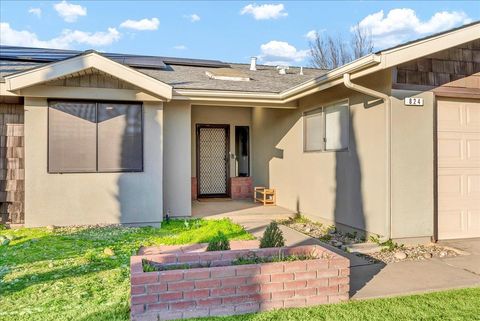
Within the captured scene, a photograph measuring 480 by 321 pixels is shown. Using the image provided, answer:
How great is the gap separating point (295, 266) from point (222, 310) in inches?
30.0

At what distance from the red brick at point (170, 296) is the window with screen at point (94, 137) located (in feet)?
15.3

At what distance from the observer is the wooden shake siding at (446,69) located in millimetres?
5941

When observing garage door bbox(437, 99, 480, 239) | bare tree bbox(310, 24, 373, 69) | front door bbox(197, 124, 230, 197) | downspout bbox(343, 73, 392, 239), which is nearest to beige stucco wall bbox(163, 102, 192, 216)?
front door bbox(197, 124, 230, 197)

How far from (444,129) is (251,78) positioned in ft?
16.5

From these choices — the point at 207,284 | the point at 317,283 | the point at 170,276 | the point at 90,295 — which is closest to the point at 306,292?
the point at 317,283

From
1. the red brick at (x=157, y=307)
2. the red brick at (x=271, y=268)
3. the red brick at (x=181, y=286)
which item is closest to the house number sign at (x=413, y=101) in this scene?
the red brick at (x=271, y=268)

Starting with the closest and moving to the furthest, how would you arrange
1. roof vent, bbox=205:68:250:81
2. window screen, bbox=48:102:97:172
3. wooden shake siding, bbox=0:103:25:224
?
window screen, bbox=48:102:97:172
wooden shake siding, bbox=0:103:25:224
roof vent, bbox=205:68:250:81

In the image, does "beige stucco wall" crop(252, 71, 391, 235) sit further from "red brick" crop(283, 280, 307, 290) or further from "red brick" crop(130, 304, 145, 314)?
"red brick" crop(130, 304, 145, 314)

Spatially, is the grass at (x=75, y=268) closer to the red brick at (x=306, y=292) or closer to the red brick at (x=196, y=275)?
the red brick at (x=196, y=275)

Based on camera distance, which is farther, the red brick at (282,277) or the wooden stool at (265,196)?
the wooden stool at (265,196)

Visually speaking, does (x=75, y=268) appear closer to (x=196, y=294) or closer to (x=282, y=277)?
(x=196, y=294)

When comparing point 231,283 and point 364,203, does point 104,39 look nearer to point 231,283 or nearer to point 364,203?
point 364,203

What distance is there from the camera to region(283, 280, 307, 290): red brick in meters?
3.42

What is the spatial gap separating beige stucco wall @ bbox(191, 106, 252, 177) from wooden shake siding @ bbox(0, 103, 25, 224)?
16.3 ft
